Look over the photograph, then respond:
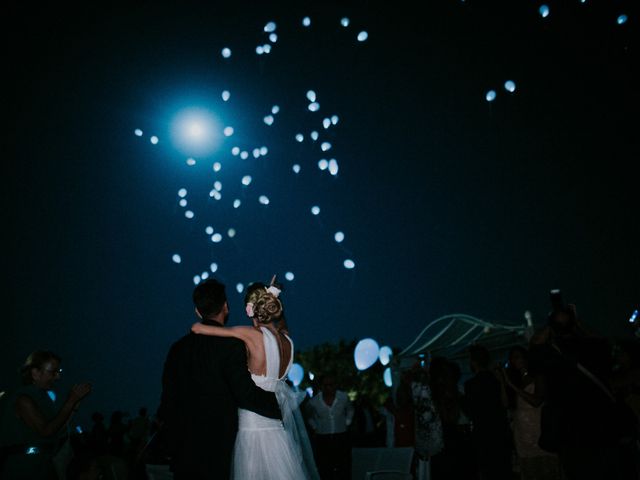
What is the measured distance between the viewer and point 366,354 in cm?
1623

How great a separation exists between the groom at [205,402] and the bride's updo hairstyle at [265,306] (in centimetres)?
41

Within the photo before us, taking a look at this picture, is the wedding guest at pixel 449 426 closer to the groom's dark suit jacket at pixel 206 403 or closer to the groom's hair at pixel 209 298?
the groom's dark suit jacket at pixel 206 403

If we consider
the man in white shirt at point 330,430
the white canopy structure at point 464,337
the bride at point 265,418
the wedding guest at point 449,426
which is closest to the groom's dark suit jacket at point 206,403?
the bride at point 265,418

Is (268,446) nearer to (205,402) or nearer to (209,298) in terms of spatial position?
(205,402)

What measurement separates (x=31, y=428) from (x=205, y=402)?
3.95 feet

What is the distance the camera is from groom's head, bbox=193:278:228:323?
148 inches

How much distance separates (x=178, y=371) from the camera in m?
3.67

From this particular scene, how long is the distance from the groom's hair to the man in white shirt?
13.6 feet

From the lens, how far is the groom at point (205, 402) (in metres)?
3.52

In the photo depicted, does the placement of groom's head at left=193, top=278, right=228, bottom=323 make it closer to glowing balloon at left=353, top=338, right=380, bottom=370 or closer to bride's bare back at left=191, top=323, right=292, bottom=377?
bride's bare back at left=191, top=323, right=292, bottom=377

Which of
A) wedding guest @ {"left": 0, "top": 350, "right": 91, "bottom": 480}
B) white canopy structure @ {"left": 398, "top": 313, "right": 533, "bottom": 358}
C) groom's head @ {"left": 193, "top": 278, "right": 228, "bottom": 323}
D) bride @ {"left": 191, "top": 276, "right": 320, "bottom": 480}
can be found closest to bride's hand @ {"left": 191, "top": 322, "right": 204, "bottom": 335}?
bride @ {"left": 191, "top": 276, "right": 320, "bottom": 480}

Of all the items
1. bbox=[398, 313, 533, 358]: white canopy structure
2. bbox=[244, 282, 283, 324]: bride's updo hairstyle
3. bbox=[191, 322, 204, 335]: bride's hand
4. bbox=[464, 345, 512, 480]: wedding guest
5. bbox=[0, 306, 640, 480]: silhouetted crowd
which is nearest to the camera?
bbox=[0, 306, 640, 480]: silhouetted crowd

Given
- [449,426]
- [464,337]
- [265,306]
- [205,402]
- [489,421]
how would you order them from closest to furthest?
[205,402]
[265,306]
[489,421]
[449,426]
[464,337]

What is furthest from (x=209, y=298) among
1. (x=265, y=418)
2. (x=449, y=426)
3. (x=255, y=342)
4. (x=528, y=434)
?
(x=528, y=434)
